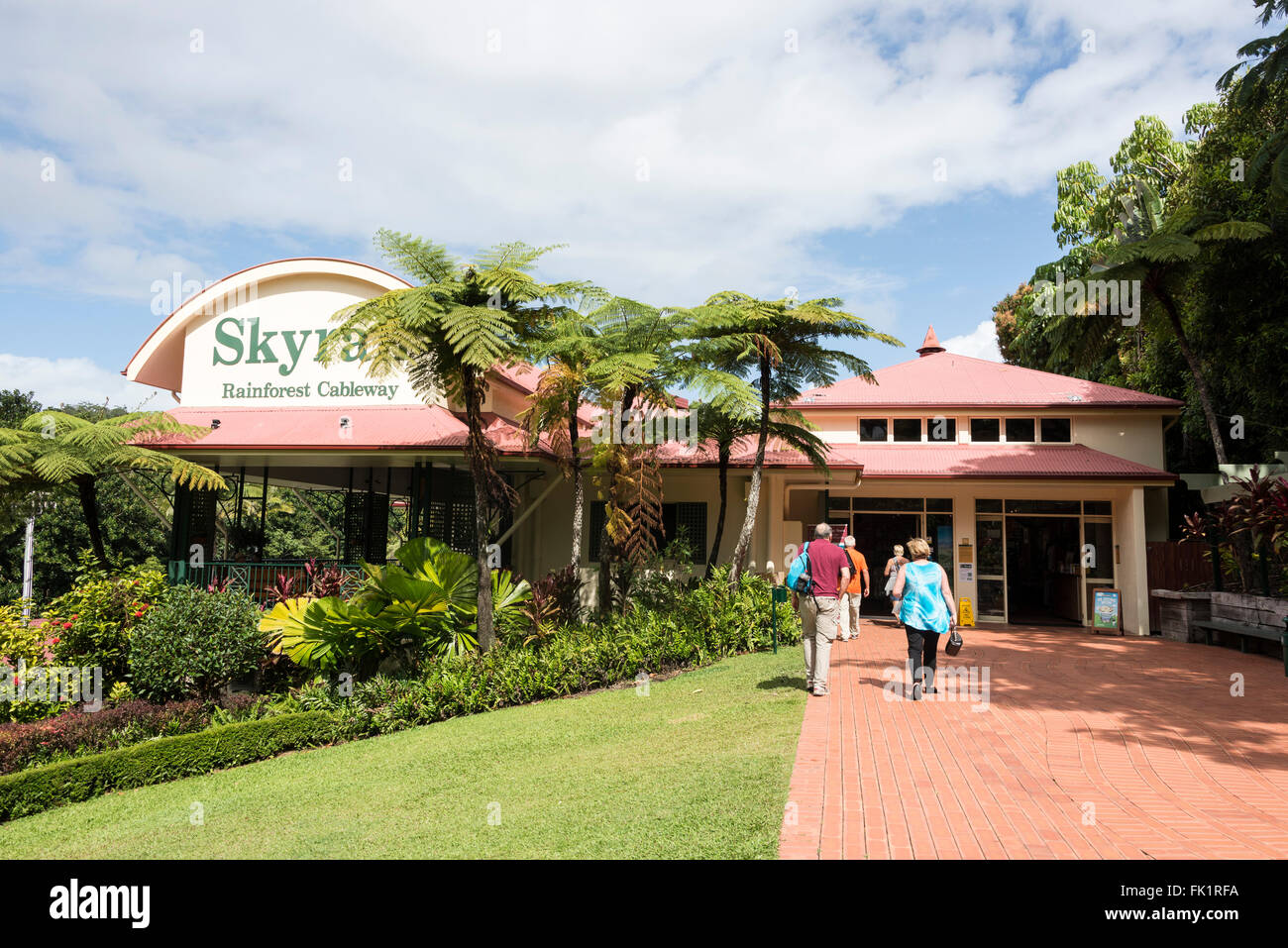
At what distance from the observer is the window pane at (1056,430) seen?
19469mm

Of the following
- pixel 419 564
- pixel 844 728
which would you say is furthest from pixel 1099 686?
pixel 419 564

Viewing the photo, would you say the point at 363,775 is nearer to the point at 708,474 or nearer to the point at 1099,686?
the point at 1099,686

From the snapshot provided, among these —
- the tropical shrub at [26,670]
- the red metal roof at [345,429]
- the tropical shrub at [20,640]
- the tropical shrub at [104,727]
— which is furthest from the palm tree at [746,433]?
the tropical shrub at [20,640]

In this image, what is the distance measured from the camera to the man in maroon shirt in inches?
343

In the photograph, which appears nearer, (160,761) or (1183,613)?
(160,761)

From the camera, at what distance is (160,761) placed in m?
9.73

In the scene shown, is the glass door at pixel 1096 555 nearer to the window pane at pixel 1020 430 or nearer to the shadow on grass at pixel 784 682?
the window pane at pixel 1020 430

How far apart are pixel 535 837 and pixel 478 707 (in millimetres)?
5737

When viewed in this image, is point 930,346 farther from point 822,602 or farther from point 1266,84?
point 822,602

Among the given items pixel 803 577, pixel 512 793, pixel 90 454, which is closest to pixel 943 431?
pixel 803 577

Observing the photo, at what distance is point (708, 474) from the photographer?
1700 cm

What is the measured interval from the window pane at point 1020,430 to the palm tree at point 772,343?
22.0ft

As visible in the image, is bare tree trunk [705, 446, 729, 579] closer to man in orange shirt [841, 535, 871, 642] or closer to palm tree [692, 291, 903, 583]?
palm tree [692, 291, 903, 583]

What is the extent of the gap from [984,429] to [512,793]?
16849 millimetres
